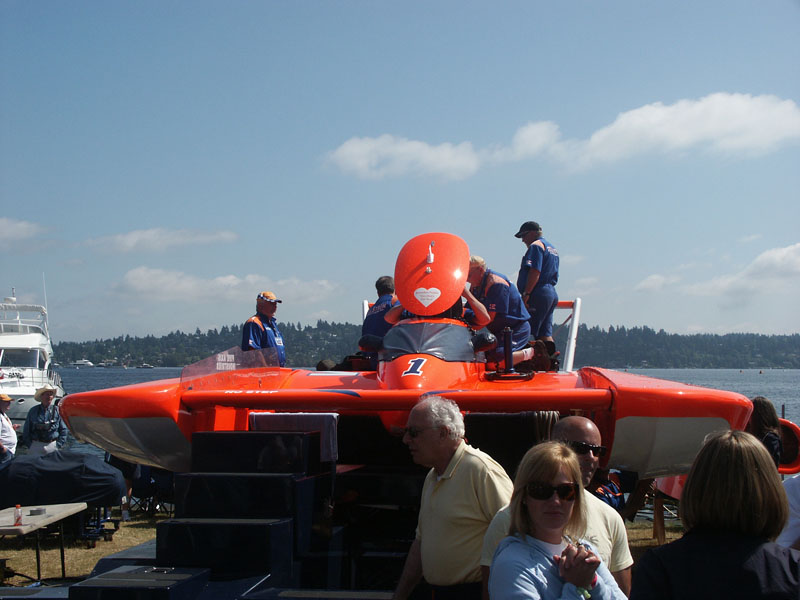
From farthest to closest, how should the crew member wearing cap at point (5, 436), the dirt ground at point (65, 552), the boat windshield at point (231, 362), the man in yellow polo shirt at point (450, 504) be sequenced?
the crew member wearing cap at point (5, 436) → the dirt ground at point (65, 552) → the boat windshield at point (231, 362) → the man in yellow polo shirt at point (450, 504)

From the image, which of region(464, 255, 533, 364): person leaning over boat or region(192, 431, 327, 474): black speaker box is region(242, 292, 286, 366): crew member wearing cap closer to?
region(464, 255, 533, 364): person leaning over boat

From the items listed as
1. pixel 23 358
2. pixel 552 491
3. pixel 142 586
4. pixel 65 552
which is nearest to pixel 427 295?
pixel 142 586

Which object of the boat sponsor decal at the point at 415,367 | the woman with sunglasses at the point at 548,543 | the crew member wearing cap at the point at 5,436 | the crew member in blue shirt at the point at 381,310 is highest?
the crew member in blue shirt at the point at 381,310

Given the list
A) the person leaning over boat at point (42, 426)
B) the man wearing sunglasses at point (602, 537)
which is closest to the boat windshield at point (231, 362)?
the man wearing sunglasses at point (602, 537)

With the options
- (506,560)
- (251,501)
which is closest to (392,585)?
(251,501)

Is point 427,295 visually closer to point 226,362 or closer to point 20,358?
point 226,362

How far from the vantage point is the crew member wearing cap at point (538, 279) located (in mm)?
7559

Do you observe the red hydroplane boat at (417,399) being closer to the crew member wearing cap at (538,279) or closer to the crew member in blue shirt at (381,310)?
the crew member in blue shirt at (381,310)

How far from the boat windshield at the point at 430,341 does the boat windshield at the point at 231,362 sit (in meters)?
0.86

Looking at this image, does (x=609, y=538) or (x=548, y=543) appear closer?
(x=548, y=543)

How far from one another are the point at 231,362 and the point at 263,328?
7.63ft

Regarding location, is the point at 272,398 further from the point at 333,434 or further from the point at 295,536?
the point at 295,536

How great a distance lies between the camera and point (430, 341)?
5.31 m

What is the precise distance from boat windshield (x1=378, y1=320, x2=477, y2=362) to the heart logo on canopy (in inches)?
7.7
